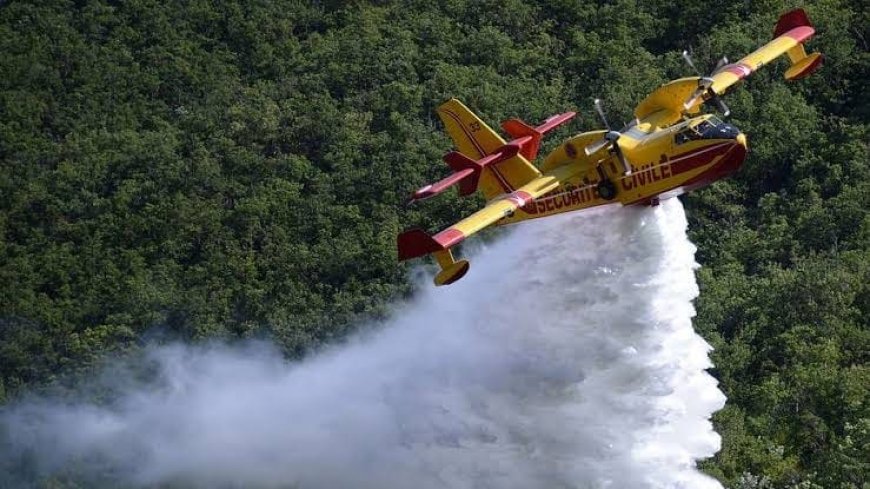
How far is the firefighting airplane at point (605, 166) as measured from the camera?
38812mm

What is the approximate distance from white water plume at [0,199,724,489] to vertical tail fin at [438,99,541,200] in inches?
44.7

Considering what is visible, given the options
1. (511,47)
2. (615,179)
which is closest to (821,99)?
(511,47)

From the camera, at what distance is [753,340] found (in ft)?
193

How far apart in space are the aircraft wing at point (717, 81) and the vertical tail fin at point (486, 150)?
112 inches

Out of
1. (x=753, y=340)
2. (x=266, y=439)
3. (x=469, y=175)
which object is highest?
(x=469, y=175)

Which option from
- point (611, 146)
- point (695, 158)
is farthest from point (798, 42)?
point (611, 146)

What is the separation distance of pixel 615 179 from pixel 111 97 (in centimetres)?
5591

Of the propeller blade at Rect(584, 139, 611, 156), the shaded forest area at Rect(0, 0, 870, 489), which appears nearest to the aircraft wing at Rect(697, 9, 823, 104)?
the propeller blade at Rect(584, 139, 611, 156)

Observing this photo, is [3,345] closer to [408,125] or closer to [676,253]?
[408,125]

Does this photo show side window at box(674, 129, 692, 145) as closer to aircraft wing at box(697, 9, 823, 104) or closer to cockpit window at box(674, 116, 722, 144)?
cockpit window at box(674, 116, 722, 144)

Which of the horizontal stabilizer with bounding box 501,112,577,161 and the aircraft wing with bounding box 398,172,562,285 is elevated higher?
the horizontal stabilizer with bounding box 501,112,577,161

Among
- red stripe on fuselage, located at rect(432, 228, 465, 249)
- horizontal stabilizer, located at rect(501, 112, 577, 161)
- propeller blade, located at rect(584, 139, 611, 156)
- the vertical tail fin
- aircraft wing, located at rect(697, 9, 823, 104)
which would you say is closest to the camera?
red stripe on fuselage, located at rect(432, 228, 465, 249)

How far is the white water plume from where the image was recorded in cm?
4000

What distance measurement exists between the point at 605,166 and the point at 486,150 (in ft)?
15.3
